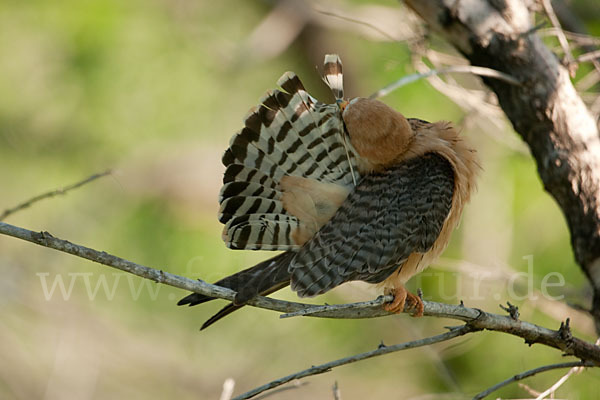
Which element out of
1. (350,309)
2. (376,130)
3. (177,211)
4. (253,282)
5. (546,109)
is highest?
(177,211)

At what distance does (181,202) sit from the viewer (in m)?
5.93

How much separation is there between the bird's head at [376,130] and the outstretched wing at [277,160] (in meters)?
0.06

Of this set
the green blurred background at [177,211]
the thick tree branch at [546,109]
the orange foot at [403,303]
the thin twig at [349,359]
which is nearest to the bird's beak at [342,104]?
the thick tree branch at [546,109]

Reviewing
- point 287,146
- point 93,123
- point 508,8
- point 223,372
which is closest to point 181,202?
point 93,123

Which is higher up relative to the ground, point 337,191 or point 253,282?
point 337,191

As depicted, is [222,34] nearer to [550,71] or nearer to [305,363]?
[305,363]

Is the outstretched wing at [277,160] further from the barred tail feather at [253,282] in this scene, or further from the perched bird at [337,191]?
the barred tail feather at [253,282]

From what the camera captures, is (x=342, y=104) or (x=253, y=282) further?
(x=342, y=104)

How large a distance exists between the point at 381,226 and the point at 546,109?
2.49 ft

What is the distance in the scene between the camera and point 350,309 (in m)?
2.29

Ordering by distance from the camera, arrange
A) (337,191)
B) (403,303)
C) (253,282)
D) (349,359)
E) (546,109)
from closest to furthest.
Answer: (349,359) < (253,282) < (403,303) < (546,109) < (337,191)

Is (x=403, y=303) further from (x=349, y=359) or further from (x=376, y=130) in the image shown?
(x=376, y=130)

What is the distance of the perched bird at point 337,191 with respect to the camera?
8.39 feet

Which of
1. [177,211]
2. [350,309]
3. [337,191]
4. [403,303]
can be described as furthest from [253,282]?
[177,211]
